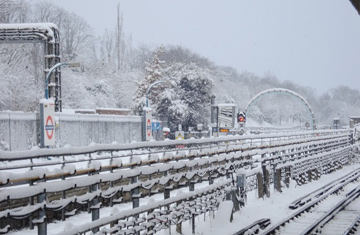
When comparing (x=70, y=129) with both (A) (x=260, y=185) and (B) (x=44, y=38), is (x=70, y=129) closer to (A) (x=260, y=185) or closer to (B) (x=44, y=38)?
(B) (x=44, y=38)

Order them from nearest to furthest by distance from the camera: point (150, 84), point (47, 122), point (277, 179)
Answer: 1. point (277, 179)
2. point (47, 122)
3. point (150, 84)

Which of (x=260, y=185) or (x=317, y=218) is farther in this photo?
(x=260, y=185)

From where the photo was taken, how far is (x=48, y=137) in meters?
23.5

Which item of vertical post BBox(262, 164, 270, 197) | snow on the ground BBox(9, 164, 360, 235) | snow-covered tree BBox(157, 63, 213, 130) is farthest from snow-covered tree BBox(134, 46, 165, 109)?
vertical post BBox(262, 164, 270, 197)

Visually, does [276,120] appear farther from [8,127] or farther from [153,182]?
[153,182]

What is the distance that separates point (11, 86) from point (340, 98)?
6320 inches

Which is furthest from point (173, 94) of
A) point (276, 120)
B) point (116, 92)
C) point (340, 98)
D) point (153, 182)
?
point (340, 98)

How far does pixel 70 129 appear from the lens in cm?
3312

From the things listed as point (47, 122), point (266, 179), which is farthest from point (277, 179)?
point (47, 122)

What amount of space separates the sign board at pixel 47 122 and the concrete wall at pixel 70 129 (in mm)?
5670

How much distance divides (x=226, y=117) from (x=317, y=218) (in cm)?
2770

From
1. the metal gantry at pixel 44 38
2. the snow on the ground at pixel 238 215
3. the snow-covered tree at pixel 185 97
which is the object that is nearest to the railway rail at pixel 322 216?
the snow on the ground at pixel 238 215

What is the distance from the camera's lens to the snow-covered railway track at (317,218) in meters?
11.2

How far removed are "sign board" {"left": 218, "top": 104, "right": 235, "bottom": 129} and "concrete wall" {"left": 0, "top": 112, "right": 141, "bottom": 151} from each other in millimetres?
6732
